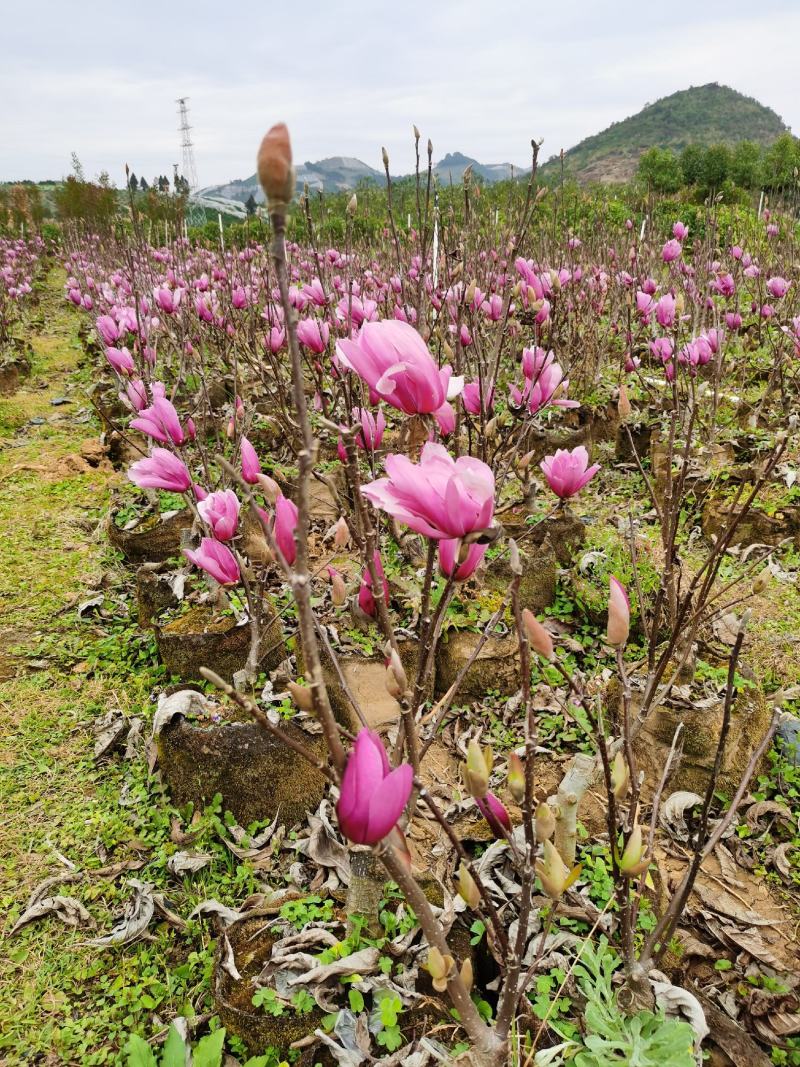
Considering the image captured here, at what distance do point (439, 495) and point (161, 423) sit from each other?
5.38ft

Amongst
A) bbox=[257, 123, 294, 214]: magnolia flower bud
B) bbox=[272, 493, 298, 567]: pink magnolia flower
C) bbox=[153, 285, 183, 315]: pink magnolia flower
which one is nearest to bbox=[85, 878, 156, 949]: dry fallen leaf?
bbox=[272, 493, 298, 567]: pink magnolia flower

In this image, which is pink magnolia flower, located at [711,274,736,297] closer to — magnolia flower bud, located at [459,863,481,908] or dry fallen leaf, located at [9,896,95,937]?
magnolia flower bud, located at [459,863,481,908]

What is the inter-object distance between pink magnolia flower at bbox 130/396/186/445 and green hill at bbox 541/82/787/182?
74213mm

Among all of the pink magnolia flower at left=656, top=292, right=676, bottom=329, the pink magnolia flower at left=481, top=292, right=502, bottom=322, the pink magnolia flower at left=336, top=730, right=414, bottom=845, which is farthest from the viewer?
the pink magnolia flower at left=656, top=292, right=676, bottom=329

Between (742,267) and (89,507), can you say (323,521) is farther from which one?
(742,267)

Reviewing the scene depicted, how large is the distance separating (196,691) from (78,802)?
0.59m

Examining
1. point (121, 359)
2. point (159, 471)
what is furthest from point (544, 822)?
point (121, 359)

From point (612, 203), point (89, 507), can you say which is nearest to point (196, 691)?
point (89, 507)

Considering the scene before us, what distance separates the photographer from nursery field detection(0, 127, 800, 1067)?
3.36ft

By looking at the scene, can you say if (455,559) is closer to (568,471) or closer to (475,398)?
(568,471)

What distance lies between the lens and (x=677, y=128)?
2889 inches

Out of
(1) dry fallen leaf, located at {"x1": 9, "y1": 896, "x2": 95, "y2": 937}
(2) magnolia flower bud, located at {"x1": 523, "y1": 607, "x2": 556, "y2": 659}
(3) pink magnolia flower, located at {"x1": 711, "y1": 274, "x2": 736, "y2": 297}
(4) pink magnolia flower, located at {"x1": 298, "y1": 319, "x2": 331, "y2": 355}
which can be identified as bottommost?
(1) dry fallen leaf, located at {"x1": 9, "y1": 896, "x2": 95, "y2": 937}

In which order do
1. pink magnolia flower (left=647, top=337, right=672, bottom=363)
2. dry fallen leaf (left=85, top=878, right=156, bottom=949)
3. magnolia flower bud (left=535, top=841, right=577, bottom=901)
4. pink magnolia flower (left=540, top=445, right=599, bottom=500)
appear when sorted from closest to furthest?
magnolia flower bud (left=535, top=841, right=577, bottom=901), dry fallen leaf (left=85, top=878, right=156, bottom=949), pink magnolia flower (left=540, top=445, right=599, bottom=500), pink magnolia flower (left=647, top=337, right=672, bottom=363)

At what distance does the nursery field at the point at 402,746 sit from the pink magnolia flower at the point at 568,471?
0.01 meters
